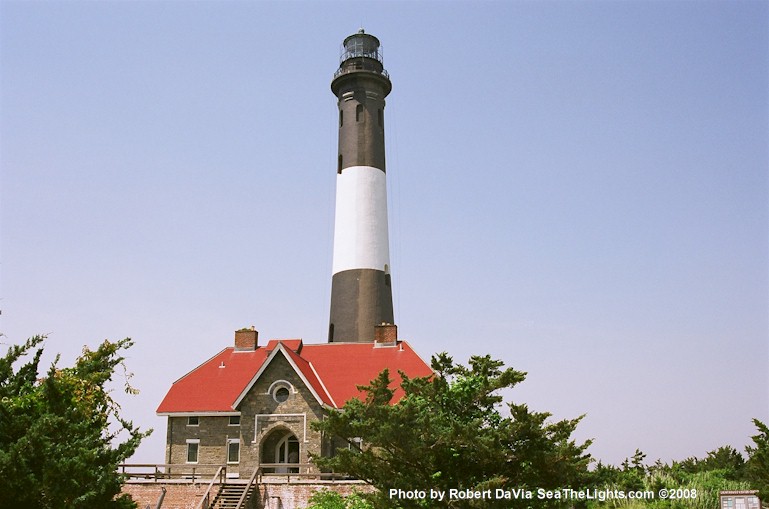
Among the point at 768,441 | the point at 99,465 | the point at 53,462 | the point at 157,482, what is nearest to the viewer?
the point at 53,462

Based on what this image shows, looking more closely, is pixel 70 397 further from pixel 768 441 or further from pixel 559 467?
pixel 768 441

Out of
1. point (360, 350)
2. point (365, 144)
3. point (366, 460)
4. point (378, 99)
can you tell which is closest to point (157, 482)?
point (360, 350)

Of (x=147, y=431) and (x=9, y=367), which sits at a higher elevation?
(x=9, y=367)

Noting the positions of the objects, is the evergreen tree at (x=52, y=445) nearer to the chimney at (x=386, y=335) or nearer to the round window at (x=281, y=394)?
the round window at (x=281, y=394)

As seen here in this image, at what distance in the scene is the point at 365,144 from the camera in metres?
40.3

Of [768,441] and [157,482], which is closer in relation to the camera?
[768,441]

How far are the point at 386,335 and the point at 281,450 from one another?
7536mm

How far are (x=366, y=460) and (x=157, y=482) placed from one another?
44.7ft

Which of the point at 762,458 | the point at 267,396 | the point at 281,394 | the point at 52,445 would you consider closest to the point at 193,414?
the point at 267,396

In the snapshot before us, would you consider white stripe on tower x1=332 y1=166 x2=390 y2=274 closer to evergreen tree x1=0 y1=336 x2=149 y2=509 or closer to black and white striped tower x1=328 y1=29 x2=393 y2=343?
black and white striped tower x1=328 y1=29 x2=393 y2=343

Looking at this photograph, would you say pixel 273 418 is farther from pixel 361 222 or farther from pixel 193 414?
pixel 361 222

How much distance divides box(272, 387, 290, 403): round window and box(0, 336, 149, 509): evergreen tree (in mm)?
12207

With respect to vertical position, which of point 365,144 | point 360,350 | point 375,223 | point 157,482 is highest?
point 365,144

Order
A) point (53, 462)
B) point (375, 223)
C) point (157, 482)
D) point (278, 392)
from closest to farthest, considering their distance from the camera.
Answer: point (53, 462)
point (157, 482)
point (278, 392)
point (375, 223)
